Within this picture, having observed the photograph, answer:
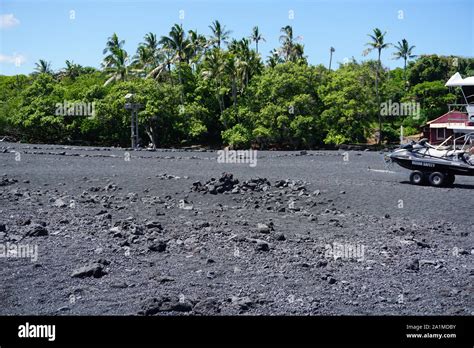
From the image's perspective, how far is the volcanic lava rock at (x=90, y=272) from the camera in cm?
711

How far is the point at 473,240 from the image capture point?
9820 mm

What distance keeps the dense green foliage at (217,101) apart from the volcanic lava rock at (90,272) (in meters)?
33.3

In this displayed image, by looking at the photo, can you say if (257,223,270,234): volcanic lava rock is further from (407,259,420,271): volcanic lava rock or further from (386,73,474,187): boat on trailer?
(386,73,474,187): boat on trailer

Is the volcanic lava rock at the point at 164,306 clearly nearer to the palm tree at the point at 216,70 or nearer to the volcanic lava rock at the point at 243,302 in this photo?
the volcanic lava rock at the point at 243,302

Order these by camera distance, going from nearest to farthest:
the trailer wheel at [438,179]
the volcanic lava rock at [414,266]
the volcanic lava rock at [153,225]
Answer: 1. the volcanic lava rock at [414,266]
2. the volcanic lava rock at [153,225]
3. the trailer wheel at [438,179]

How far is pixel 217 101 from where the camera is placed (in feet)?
149

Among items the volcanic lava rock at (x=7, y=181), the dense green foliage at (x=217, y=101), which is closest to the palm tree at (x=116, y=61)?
the dense green foliage at (x=217, y=101)

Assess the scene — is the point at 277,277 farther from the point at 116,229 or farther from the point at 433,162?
the point at 433,162

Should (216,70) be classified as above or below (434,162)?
above

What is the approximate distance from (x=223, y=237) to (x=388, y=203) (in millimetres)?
5857

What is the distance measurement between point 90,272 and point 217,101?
128 ft

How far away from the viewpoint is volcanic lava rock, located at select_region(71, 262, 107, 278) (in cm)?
711

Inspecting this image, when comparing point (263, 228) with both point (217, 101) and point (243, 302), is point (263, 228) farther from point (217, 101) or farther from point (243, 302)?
point (217, 101)

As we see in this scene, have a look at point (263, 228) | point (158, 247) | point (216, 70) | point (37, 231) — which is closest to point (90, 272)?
→ point (158, 247)
